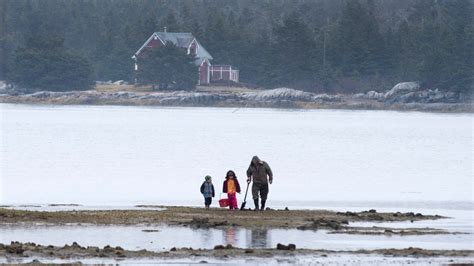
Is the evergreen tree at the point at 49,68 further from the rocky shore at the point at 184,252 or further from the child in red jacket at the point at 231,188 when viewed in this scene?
the rocky shore at the point at 184,252

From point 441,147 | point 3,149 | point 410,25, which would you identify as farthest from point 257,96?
point 3,149

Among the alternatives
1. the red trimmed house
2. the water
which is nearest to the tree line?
the red trimmed house

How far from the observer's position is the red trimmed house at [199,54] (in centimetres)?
14700

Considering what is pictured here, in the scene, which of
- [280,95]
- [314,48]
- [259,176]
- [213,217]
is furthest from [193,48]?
[213,217]

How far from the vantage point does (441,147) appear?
280 feet

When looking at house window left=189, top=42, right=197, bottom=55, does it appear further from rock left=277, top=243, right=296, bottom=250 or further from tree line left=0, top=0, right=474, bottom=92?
rock left=277, top=243, right=296, bottom=250

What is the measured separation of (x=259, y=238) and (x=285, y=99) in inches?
4689

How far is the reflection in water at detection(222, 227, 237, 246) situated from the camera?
26891 millimetres

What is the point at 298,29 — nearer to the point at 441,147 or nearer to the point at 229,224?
the point at 441,147

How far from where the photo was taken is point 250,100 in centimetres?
14562

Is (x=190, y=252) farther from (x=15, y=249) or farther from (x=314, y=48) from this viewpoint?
(x=314, y=48)

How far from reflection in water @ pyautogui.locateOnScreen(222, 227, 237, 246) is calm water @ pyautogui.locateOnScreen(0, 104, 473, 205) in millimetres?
10402

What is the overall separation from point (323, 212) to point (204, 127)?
7299 centimetres

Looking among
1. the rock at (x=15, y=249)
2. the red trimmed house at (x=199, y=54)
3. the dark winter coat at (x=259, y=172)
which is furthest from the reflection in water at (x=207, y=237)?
the red trimmed house at (x=199, y=54)
